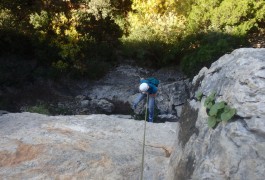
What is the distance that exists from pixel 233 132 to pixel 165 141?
6.65 feet

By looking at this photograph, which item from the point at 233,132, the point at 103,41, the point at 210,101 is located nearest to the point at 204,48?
the point at 103,41

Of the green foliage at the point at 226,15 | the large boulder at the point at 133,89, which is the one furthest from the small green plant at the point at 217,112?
the green foliage at the point at 226,15

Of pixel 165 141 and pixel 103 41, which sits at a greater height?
pixel 103 41

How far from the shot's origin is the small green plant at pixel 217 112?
2.19 metres

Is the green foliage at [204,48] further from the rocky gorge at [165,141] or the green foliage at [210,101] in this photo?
the green foliage at [210,101]

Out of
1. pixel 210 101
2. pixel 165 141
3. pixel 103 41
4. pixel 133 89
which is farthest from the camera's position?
pixel 103 41

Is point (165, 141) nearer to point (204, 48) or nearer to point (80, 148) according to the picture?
point (80, 148)

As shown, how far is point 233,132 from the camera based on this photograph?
6.97 ft

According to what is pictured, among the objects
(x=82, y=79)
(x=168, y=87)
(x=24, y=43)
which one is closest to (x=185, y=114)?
(x=168, y=87)

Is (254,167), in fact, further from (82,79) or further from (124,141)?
(82,79)

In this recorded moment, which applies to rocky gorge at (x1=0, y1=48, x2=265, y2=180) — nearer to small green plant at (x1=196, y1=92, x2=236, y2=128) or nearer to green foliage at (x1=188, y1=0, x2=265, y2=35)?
small green plant at (x1=196, y1=92, x2=236, y2=128)

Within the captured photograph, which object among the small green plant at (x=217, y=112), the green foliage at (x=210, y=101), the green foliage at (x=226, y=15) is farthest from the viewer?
the green foliage at (x=226, y=15)

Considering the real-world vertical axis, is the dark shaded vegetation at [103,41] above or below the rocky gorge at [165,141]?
above

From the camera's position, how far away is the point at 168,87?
8852 millimetres
